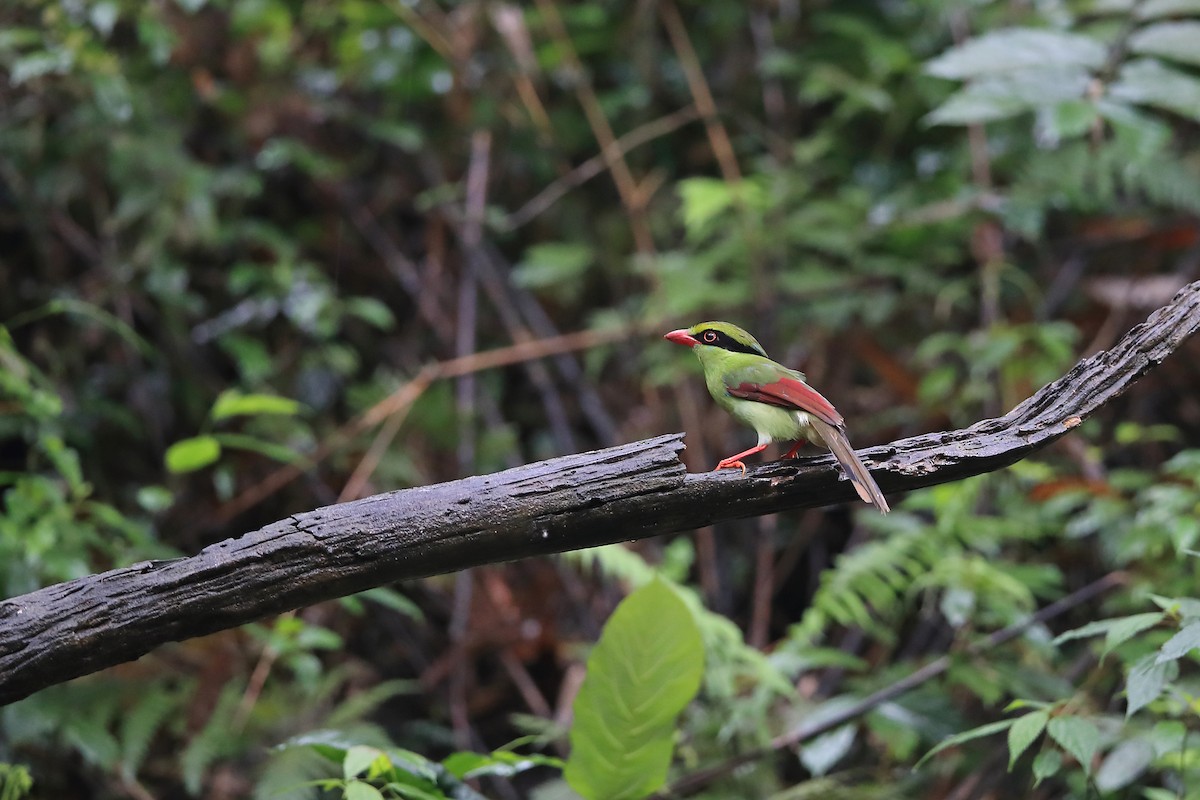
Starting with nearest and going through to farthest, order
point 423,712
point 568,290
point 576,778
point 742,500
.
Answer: point 742,500 < point 576,778 < point 423,712 < point 568,290

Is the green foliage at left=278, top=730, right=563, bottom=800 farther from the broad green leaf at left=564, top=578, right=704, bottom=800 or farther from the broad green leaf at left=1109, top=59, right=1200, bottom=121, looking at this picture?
the broad green leaf at left=1109, top=59, right=1200, bottom=121

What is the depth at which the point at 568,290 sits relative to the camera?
5633mm

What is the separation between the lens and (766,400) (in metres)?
2.25

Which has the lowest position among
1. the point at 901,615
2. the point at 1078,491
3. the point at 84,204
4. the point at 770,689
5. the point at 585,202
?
the point at 901,615

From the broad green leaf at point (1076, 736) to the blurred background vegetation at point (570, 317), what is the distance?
1.15 meters

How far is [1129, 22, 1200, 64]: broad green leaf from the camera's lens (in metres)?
3.46

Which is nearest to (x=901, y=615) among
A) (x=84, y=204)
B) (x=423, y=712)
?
(x=423, y=712)

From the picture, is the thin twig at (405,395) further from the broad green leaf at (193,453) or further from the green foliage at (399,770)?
the green foliage at (399,770)

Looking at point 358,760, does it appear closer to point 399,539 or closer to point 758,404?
point 399,539

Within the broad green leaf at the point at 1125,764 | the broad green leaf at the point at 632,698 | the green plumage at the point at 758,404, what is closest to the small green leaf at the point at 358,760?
the broad green leaf at the point at 632,698

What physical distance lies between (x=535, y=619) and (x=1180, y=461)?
8.99 feet

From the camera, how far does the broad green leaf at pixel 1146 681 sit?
1.97 metres

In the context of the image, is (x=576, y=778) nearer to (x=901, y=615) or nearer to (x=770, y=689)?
(x=770, y=689)

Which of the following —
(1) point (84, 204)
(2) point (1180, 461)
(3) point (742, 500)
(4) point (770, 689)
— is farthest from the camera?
(1) point (84, 204)
